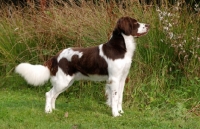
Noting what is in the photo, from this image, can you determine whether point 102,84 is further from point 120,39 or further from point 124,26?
point 124,26

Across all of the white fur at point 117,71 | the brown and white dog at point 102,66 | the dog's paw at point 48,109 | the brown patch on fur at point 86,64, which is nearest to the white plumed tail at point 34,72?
the brown and white dog at point 102,66

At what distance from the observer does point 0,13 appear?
11.4m

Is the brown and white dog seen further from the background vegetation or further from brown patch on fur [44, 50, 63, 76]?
the background vegetation

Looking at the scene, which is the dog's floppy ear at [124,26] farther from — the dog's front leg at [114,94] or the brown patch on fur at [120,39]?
the dog's front leg at [114,94]

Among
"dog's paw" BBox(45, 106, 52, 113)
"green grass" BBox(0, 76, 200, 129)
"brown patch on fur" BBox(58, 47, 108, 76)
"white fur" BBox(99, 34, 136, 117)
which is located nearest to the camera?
"green grass" BBox(0, 76, 200, 129)

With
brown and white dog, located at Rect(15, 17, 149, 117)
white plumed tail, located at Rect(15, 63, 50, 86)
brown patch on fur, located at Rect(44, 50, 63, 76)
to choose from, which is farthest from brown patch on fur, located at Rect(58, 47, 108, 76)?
white plumed tail, located at Rect(15, 63, 50, 86)

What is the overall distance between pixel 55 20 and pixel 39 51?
724mm

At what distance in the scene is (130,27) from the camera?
7.08 meters

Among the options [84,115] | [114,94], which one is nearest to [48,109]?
[84,115]

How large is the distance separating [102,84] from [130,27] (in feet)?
Answer: 5.89

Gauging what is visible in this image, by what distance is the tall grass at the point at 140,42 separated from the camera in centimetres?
807

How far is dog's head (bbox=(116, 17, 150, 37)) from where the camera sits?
7.04 m

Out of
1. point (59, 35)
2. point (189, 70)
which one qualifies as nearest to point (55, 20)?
point (59, 35)

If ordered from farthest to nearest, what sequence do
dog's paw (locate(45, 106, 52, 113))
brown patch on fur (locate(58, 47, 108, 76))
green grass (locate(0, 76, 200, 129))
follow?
1. dog's paw (locate(45, 106, 52, 113))
2. brown patch on fur (locate(58, 47, 108, 76))
3. green grass (locate(0, 76, 200, 129))
